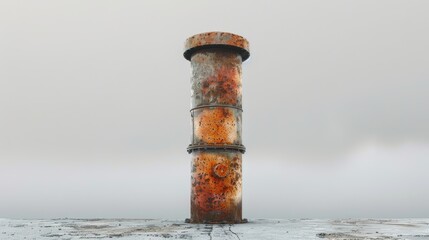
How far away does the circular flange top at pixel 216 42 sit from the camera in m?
10.6

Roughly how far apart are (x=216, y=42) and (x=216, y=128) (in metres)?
2.02

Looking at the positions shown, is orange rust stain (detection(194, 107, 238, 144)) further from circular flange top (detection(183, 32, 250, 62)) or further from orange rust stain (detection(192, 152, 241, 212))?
circular flange top (detection(183, 32, 250, 62))

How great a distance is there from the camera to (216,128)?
10375mm

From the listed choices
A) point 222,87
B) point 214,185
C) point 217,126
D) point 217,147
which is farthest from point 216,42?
point 214,185

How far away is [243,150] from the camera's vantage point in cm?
1073

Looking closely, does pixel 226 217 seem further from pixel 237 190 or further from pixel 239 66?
pixel 239 66

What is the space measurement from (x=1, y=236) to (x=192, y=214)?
14.6 feet

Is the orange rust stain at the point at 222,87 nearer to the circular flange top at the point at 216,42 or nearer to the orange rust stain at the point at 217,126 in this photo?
the orange rust stain at the point at 217,126

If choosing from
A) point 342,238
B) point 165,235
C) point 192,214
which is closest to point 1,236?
point 165,235

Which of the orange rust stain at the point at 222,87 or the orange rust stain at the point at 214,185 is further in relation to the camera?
the orange rust stain at the point at 222,87

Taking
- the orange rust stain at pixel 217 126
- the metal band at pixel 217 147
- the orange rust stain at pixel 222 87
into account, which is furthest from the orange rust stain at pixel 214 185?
the orange rust stain at pixel 222 87

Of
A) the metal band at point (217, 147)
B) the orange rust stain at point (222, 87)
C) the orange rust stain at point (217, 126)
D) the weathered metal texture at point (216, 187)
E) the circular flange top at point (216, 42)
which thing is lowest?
the weathered metal texture at point (216, 187)

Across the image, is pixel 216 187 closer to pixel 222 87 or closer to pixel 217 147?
pixel 217 147

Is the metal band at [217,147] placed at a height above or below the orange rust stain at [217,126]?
below
